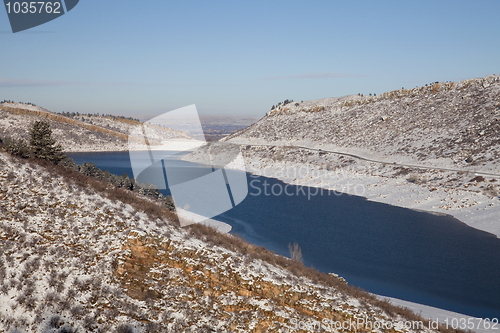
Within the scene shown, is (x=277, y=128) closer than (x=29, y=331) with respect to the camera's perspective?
No

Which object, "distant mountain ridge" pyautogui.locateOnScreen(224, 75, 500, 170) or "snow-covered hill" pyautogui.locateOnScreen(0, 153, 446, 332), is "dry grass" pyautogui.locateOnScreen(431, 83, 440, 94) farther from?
"snow-covered hill" pyautogui.locateOnScreen(0, 153, 446, 332)

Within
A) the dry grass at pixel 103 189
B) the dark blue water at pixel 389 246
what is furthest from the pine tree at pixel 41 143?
the dark blue water at pixel 389 246

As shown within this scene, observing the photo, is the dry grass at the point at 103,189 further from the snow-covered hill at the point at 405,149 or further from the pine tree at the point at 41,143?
the snow-covered hill at the point at 405,149

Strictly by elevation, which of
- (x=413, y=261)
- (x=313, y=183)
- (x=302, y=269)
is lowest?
(x=313, y=183)

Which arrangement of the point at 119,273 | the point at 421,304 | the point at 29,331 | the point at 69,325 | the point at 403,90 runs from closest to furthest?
the point at 29,331
the point at 69,325
the point at 119,273
the point at 421,304
the point at 403,90

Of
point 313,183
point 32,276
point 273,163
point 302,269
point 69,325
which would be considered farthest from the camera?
point 273,163

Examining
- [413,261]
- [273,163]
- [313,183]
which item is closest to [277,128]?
[273,163]

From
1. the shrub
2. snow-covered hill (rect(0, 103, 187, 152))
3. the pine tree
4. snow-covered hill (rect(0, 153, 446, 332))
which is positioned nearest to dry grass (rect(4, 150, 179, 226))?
snow-covered hill (rect(0, 153, 446, 332))

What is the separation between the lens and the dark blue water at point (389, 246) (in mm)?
18203

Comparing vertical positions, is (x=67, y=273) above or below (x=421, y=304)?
above

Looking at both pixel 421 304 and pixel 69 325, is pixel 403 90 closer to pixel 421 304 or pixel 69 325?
pixel 421 304

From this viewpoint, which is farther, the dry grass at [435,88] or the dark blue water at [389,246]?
the dry grass at [435,88]

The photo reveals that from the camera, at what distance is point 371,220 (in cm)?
3152

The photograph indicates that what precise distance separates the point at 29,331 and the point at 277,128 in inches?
3123
